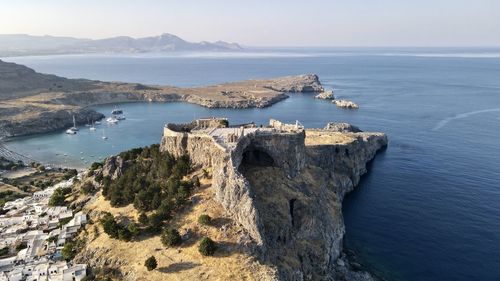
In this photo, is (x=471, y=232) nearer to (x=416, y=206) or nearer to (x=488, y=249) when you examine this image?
(x=488, y=249)

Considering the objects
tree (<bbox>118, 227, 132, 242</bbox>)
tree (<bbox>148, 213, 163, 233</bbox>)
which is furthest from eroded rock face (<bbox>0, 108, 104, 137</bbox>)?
tree (<bbox>148, 213, 163, 233</bbox>)

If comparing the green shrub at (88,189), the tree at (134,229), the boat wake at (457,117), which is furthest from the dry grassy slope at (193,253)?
the boat wake at (457,117)

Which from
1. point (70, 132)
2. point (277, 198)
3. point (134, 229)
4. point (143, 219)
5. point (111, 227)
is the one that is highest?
point (277, 198)

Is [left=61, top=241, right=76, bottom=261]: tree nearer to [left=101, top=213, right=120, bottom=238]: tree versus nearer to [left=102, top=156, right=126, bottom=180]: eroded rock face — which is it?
[left=101, top=213, right=120, bottom=238]: tree

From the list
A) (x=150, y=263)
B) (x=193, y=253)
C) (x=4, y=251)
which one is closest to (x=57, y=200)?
(x=4, y=251)

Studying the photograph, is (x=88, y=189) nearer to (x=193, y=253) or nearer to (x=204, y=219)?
(x=204, y=219)
